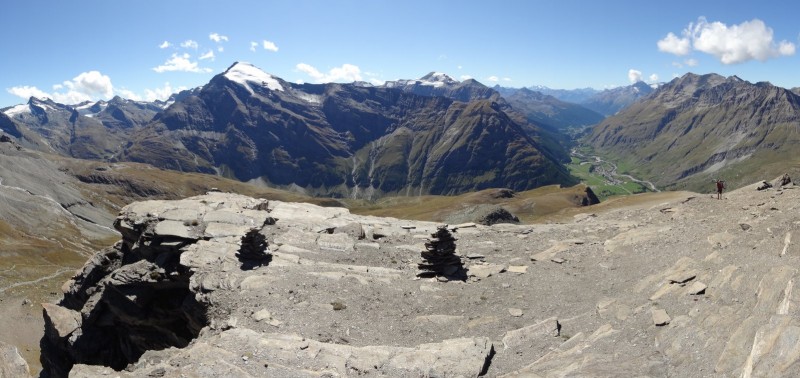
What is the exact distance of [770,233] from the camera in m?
25.1

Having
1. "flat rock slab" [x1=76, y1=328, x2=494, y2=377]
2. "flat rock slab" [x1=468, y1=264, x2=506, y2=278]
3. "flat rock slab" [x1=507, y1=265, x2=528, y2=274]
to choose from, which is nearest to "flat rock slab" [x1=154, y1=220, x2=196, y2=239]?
"flat rock slab" [x1=76, y1=328, x2=494, y2=377]

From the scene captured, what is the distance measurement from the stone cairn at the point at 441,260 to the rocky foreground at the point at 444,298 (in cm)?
21

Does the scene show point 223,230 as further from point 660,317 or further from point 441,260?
point 660,317

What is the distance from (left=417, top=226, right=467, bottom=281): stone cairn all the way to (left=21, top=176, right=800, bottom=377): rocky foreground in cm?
21

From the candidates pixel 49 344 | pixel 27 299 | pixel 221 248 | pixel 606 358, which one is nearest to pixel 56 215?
pixel 27 299

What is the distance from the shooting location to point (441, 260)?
31.4 metres

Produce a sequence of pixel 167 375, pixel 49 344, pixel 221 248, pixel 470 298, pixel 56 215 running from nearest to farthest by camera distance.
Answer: pixel 167 375
pixel 470 298
pixel 221 248
pixel 49 344
pixel 56 215

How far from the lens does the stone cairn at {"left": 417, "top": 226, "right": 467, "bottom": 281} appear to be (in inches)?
1223

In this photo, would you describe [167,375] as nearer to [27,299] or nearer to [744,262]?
[744,262]

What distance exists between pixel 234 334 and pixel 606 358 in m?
17.2

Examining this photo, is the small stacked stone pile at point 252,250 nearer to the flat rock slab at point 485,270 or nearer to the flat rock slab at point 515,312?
the flat rock slab at point 485,270

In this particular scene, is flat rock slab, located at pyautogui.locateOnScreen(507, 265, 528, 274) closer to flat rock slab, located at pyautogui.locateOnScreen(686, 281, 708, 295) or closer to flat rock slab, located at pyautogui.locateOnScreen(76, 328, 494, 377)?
flat rock slab, located at pyautogui.locateOnScreen(76, 328, 494, 377)

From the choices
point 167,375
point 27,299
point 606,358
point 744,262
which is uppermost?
point 744,262

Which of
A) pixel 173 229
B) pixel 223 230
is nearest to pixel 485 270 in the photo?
pixel 223 230
